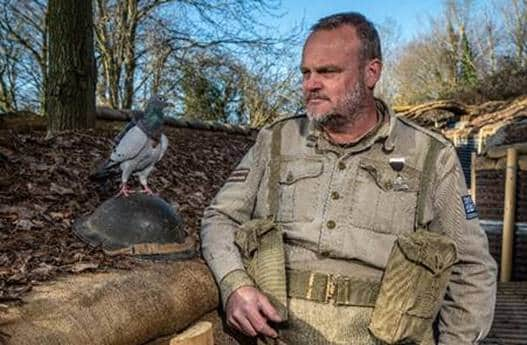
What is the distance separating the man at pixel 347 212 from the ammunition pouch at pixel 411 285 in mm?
58

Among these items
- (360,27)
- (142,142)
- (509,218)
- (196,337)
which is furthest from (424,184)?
(509,218)

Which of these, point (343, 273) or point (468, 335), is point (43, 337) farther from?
point (468, 335)

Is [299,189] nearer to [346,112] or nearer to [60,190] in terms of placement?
[346,112]

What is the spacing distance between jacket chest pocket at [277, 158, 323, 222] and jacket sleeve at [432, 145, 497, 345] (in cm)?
42

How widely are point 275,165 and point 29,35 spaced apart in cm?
1514

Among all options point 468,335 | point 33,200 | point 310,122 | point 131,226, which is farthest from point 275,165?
point 33,200

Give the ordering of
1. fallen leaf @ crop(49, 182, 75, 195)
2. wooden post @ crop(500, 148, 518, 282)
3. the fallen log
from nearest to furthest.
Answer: the fallen log
fallen leaf @ crop(49, 182, 75, 195)
wooden post @ crop(500, 148, 518, 282)

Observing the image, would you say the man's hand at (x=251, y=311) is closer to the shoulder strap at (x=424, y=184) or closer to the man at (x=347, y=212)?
the man at (x=347, y=212)

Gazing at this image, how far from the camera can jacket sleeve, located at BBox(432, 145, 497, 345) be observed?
2.09 metres

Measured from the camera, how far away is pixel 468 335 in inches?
82.6

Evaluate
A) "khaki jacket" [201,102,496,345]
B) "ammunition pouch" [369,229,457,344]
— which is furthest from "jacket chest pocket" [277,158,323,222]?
"ammunition pouch" [369,229,457,344]

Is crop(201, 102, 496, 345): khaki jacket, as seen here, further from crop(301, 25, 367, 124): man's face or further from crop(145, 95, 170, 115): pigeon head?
crop(145, 95, 170, 115): pigeon head

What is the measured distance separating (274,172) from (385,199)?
0.41m

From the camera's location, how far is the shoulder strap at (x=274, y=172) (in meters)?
2.19
